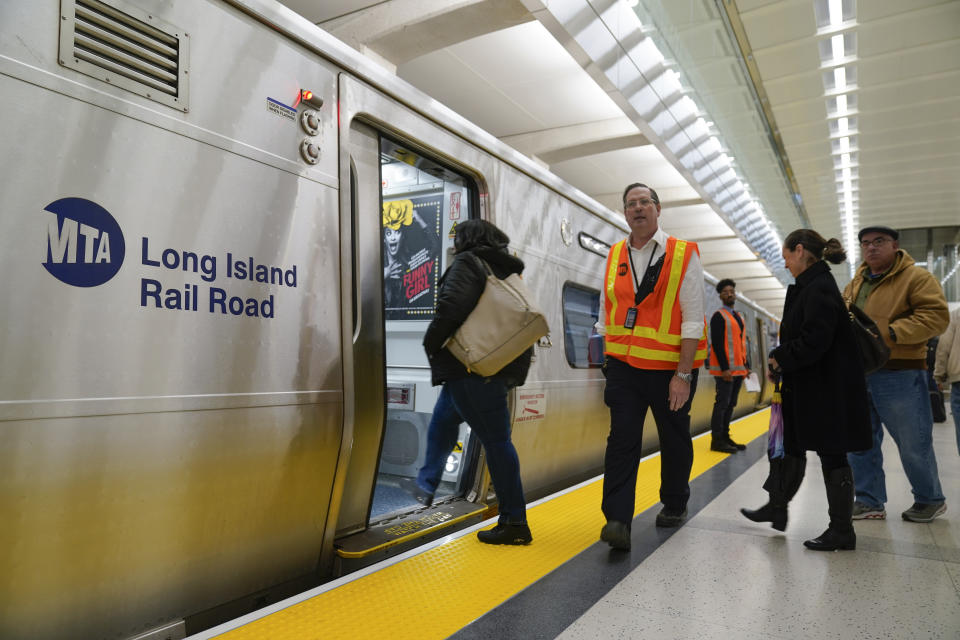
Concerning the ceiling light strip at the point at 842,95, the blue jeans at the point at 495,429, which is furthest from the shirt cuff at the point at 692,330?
the ceiling light strip at the point at 842,95

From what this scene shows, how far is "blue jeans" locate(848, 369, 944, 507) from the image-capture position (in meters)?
3.25

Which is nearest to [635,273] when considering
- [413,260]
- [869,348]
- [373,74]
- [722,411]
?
[869,348]

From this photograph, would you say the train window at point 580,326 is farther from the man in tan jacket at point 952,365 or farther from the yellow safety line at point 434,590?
the man in tan jacket at point 952,365

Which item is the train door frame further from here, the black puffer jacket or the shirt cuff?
the shirt cuff

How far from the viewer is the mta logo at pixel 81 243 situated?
5.33 feet

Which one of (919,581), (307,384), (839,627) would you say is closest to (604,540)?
(839,627)

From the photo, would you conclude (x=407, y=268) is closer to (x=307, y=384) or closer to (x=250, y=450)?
(x=307, y=384)

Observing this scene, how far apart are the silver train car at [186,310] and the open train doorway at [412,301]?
1094 millimetres

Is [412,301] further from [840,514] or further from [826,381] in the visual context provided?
[840,514]

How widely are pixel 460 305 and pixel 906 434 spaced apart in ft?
8.16

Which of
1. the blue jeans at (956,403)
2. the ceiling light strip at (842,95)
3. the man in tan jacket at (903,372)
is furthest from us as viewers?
the ceiling light strip at (842,95)

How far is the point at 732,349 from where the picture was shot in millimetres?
6500

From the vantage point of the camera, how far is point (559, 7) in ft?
15.8

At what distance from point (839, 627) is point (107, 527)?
2221 millimetres
